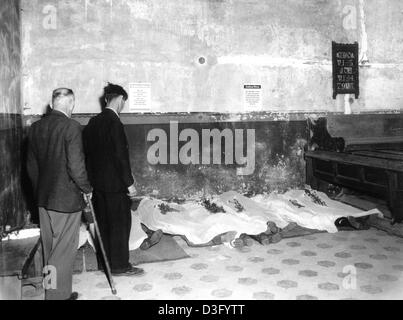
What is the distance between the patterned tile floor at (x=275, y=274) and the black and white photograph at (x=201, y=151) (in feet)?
0.09

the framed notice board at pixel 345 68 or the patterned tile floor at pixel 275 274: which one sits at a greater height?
the framed notice board at pixel 345 68

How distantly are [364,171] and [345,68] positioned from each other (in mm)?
2986

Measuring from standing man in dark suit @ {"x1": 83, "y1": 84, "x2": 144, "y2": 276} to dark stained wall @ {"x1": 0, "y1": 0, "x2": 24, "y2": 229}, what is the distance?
152 cm

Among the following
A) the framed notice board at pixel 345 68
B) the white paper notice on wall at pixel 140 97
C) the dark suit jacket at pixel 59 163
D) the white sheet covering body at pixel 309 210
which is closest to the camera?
the dark suit jacket at pixel 59 163

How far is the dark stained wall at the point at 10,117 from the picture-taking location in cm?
518

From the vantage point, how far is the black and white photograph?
12.8 ft

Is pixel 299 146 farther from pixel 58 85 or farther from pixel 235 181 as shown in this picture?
pixel 58 85

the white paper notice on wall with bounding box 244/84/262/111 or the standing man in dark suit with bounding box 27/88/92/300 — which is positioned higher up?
the white paper notice on wall with bounding box 244/84/262/111

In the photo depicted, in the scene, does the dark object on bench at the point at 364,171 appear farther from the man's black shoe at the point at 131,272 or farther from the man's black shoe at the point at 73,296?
the man's black shoe at the point at 73,296

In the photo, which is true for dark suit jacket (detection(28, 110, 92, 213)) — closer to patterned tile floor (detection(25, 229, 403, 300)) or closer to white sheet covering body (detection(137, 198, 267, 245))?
patterned tile floor (detection(25, 229, 403, 300))

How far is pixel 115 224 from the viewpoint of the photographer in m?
4.41

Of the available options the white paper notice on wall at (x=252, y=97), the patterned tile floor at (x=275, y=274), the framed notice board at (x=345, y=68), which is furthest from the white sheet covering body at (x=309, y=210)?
the framed notice board at (x=345, y=68)

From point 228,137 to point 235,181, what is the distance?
0.95 metres

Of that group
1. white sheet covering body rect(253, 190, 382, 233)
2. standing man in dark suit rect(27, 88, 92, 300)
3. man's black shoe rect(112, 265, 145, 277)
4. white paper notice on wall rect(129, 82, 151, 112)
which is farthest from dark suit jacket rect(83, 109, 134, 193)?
white sheet covering body rect(253, 190, 382, 233)
